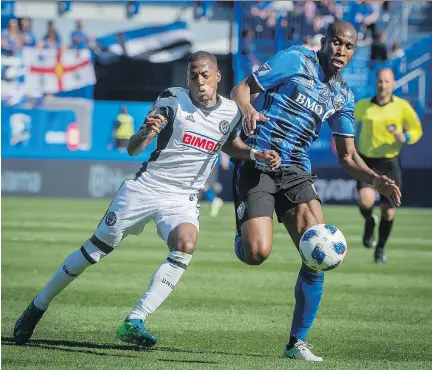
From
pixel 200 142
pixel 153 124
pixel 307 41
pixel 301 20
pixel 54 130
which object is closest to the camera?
pixel 153 124

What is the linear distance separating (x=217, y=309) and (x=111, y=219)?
94.7 inches

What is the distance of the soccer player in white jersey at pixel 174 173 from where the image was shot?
727cm

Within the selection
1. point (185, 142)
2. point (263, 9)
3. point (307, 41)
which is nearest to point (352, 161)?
point (185, 142)

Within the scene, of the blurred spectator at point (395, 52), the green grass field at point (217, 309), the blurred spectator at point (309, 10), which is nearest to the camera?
the green grass field at point (217, 309)

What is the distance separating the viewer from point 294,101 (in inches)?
295

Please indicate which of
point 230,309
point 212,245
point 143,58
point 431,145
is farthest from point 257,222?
point 143,58

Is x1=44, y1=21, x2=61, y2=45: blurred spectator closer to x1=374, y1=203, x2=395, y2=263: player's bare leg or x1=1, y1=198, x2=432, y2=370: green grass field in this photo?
x1=1, y1=198, x2=432, y2=370: green grass field

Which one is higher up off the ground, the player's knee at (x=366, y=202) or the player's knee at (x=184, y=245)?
the player's knee at (x=184, y=245)

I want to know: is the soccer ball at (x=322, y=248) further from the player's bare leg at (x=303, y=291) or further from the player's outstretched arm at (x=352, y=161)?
the player's outstretched arm at (x=352, y=161)

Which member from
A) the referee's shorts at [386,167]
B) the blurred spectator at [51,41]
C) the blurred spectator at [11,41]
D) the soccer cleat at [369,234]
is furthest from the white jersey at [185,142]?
the blurred spectator at [51,41]

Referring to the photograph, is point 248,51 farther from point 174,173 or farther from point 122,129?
point 174,173

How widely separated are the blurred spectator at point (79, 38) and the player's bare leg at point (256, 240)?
24098 millimetres

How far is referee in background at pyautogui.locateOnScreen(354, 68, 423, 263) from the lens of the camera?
568 inches

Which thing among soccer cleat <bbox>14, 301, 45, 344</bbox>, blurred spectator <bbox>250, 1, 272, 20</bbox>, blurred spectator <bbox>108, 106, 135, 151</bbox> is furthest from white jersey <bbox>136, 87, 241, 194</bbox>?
blurred spectator <bbox>250, 1, 272, 20</bbox>
